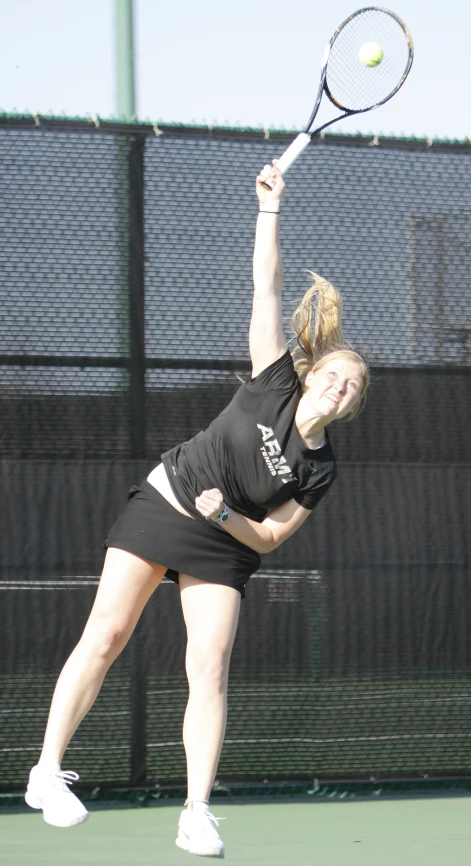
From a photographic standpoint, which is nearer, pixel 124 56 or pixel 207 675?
pixel 207 675

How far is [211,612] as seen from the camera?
301 cm

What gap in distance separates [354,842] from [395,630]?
0.80 metres

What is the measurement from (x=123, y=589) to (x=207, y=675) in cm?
31

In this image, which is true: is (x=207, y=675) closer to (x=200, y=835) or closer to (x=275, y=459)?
(x=200, y=835)

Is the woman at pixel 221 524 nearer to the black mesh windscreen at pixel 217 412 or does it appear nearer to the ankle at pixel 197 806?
the ankle at pixel 197 806

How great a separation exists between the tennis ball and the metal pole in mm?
1278

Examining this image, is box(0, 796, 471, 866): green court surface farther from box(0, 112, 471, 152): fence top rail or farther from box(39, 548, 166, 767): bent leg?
box(0, 112, 471, 152): fence top rail

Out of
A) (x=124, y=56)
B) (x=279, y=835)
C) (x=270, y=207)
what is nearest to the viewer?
(x=270, y=207)

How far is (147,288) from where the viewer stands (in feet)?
12.9

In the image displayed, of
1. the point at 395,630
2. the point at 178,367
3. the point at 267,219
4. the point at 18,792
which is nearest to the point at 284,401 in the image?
the point at 267,219

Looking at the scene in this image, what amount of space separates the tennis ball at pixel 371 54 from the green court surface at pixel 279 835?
8.03 feet

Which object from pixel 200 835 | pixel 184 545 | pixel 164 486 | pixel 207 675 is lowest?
A: pixel 200 835

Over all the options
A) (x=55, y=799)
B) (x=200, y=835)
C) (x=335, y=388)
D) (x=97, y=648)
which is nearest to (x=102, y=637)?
(x=97, y=648)

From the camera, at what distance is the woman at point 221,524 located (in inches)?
117
